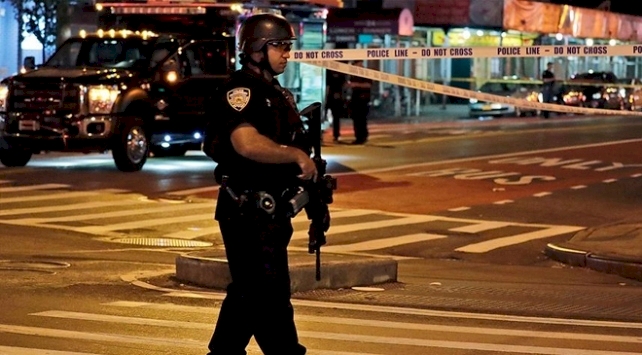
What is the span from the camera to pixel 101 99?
67.5ft

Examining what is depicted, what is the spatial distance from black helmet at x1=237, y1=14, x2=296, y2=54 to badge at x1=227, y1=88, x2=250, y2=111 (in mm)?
306

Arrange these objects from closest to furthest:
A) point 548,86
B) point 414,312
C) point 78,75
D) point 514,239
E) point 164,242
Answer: point 414,312, point 164,242, point 514,239, point 78,75, point 548,86

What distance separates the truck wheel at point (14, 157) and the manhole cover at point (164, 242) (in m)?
7.98

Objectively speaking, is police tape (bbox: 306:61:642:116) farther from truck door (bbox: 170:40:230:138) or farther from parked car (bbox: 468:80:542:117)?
parked car (bbox: 468:80:542:117)

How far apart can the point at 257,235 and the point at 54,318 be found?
324 cm

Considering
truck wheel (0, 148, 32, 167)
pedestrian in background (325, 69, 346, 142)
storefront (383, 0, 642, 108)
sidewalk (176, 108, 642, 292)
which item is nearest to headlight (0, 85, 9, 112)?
truck wheel (0, 148, 32, 167)

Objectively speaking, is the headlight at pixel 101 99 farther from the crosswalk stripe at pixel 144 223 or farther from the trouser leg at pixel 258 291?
the trouser leg at pixel 258 291

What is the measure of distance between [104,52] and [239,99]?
15970mm

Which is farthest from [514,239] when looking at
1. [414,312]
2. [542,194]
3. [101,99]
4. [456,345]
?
[101,99]

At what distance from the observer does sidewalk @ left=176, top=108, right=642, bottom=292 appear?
10500mm

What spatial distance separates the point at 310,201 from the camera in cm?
640

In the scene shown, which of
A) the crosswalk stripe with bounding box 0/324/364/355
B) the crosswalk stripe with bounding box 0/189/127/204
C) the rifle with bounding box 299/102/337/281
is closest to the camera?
the rifle with bounding box 299/102/337/281

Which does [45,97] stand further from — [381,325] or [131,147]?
[381,325]

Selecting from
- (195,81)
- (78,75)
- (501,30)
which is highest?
(501,30)
